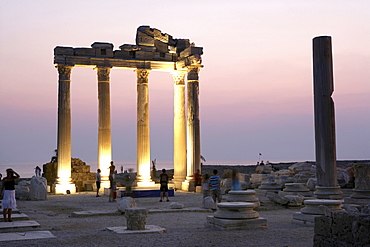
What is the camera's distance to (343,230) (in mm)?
8508

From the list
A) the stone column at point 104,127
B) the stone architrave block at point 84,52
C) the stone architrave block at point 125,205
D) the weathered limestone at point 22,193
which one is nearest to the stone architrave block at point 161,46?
the stone column at point 104,127

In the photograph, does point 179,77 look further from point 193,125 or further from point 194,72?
point 193,125

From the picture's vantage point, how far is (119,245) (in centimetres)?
1062

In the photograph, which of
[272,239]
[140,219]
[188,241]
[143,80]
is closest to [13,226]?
[140,219]

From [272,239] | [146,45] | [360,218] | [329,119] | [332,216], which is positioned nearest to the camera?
[360,218]

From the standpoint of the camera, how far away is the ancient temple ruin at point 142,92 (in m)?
27.7

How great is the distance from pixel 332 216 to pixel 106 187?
2034cm

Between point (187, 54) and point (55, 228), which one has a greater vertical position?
point (187, 54)

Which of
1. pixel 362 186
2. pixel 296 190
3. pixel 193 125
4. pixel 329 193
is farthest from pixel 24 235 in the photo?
pixel 193 125

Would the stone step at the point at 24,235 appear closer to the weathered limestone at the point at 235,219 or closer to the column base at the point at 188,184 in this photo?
the weathered limestone at the point at 235,219

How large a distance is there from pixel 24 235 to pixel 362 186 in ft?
37.9

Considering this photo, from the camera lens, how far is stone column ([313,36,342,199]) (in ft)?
50.9

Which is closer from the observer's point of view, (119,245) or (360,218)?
(360,218)

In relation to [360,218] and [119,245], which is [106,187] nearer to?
[119,245]
